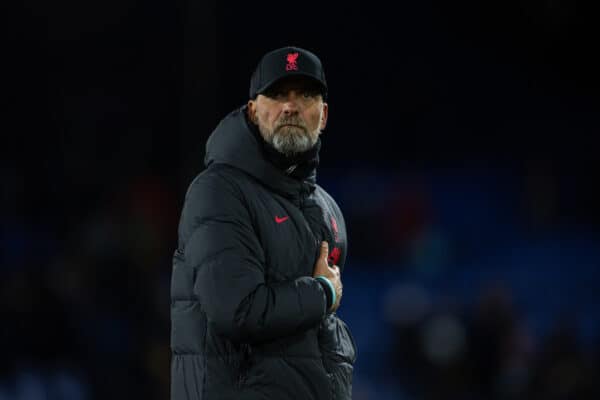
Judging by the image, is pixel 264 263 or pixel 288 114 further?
pixel 288 114

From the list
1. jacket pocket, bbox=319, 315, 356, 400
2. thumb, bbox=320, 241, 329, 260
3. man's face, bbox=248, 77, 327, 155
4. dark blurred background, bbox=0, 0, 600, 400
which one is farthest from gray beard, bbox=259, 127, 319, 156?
dark blurred background, bbox=0, 0, 600, 400

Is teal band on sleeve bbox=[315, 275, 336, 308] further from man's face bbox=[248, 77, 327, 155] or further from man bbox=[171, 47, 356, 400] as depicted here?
man's face bbox=[248, 77, 327, 155]

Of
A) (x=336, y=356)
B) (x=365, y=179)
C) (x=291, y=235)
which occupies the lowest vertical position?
(x=365, y=179)

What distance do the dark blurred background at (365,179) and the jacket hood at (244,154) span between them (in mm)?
3753

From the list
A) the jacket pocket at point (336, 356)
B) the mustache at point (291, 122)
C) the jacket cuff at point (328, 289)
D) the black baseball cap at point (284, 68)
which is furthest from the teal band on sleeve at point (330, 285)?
the black baseball cap at point (284, 68)

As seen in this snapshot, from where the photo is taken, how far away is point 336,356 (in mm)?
2514

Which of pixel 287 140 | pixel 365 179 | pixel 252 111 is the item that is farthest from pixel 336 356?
pixel 365 179

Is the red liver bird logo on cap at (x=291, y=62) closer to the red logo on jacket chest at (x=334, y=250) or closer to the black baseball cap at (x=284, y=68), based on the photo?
the black baseball cap at (x=284, y=68)

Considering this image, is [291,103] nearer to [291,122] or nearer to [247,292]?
[291,122]

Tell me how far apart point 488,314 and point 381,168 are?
2.14 meters

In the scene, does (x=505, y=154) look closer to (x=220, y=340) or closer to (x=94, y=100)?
(x=94, y=100)

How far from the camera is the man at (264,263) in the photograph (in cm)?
229

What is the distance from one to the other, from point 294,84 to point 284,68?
0.05 m

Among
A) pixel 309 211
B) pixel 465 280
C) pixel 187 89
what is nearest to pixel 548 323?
pixel 465 280
